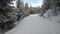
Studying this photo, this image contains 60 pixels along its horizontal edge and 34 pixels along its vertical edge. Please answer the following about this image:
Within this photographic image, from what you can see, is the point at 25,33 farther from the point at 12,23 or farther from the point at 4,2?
the point at 4,2

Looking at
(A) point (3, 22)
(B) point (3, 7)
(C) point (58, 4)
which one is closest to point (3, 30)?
(A) point (3, 22)

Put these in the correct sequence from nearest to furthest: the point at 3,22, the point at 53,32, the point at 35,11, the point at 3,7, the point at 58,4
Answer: the point at 53,32 → the point at 3,22 → the point at 3,7 → the point at 58,4 → the point at 35,11

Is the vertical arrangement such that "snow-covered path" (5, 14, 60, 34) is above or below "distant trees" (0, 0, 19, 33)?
below

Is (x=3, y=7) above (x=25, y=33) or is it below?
above

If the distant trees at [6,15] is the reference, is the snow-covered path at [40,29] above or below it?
below

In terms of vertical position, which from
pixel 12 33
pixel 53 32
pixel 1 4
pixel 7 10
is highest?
pixel 1 4

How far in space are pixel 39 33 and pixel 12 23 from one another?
2.93 metres

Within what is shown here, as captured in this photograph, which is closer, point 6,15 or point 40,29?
point 40,29

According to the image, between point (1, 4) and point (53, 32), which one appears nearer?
point (53, 32)

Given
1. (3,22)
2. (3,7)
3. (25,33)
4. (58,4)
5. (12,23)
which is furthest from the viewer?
(58,4)

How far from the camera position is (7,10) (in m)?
7.45

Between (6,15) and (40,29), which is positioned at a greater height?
(6,15)

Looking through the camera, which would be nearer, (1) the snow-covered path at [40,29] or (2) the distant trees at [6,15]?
(1) the snow-covered path at [40,29]

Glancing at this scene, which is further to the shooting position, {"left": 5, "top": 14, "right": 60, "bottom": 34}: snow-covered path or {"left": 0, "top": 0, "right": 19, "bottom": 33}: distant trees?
{"left": 0, "top": 0, "right": 19, "bottom": 33}: distant trees
